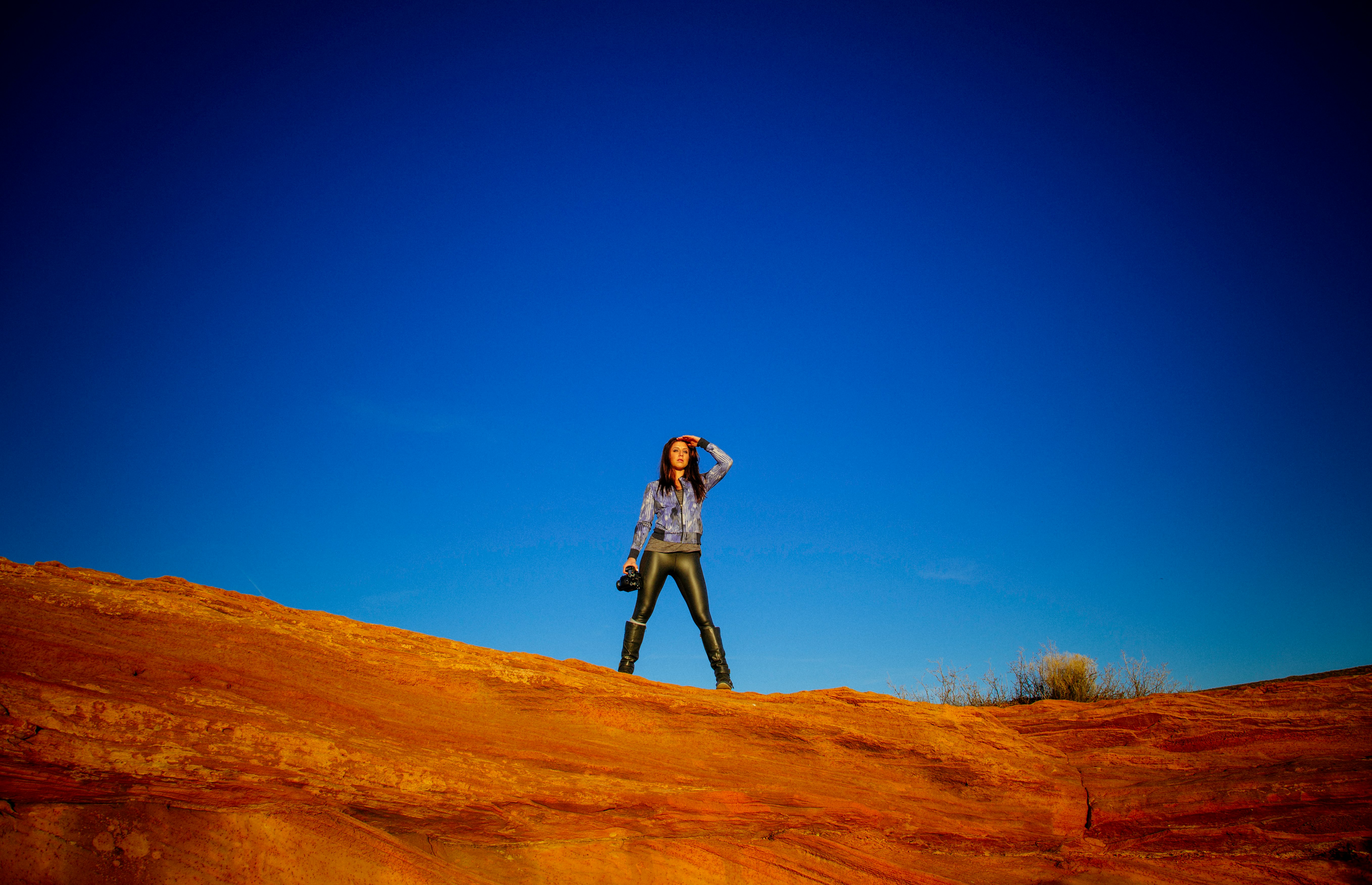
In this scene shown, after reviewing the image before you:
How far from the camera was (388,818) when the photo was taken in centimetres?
427

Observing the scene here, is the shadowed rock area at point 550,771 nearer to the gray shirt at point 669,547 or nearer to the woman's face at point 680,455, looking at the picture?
the gray shirt at point 669,547

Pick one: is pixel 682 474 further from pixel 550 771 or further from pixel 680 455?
pixel 550 771

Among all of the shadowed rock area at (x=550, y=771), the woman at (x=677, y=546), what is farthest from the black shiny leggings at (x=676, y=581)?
the shadowed rock area at (x=550, y=771)

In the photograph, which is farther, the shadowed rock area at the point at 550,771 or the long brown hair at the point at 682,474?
the long brown hair at the point at 682,474

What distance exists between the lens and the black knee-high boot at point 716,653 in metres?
6.73

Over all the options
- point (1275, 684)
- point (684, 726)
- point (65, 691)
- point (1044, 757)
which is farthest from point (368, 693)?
point (1275, 684)

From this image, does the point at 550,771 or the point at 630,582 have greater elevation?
the point at 630,582

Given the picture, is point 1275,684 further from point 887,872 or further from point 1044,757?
point 887,872

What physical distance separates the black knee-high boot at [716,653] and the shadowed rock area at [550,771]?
0.54 m

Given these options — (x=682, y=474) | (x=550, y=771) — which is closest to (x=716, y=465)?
(x=682, y=474)

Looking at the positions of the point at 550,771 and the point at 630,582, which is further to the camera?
the point at 630,582

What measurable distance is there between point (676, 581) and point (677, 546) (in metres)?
0.35

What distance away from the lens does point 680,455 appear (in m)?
7.29

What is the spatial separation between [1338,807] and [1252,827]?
610mm
